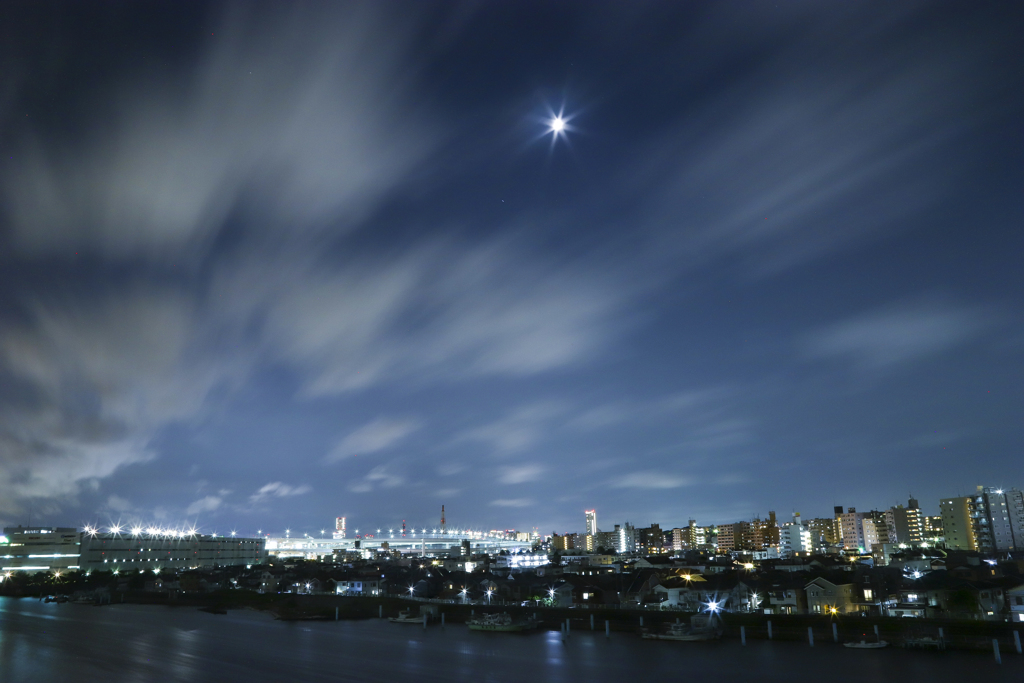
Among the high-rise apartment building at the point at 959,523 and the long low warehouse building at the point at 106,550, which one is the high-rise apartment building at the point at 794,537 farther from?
the long low warehouse building at the point at 106,550

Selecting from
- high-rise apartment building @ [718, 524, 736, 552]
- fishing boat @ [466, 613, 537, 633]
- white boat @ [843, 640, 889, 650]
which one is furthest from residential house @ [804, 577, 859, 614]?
high-rise apartment building @ [718, 524, 736, 552]

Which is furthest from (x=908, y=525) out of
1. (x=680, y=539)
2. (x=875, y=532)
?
(x=680, y=539)

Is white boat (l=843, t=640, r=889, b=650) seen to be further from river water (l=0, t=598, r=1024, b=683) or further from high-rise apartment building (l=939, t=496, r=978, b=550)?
high-rise apartment building (l=939, t=496, r=978, b=550)

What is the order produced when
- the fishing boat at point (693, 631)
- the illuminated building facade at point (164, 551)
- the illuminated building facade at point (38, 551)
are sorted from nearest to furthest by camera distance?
the fishing boat at point (693, 631) < the illuminated building facade at point (38, 551) < the illuminated building facade at point (164, 551)

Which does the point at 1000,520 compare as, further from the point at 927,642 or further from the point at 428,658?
the point at 428,658

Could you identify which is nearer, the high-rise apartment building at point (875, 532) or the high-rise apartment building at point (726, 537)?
the high-rise apartment building at point (875, 532)

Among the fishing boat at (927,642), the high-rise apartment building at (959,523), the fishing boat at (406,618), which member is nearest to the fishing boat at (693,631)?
the fishing boat at (927,642)

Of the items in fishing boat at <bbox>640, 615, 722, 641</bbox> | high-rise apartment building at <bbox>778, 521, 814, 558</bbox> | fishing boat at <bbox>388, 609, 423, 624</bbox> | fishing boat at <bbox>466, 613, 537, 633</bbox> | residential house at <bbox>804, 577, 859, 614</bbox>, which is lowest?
fishing boat at <bbox>388, 609, 423, 624</bbox>

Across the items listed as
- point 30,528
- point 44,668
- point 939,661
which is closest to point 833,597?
point 939,661
